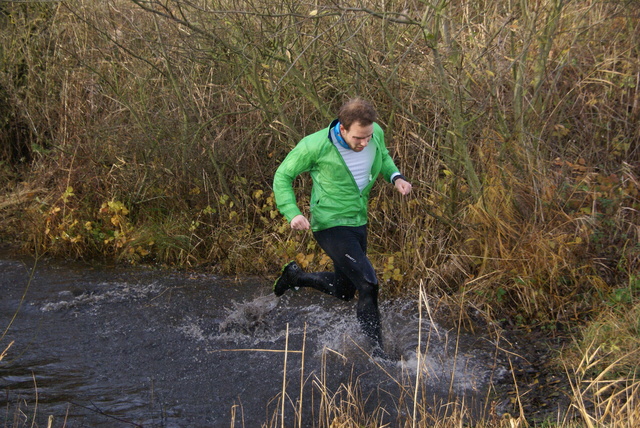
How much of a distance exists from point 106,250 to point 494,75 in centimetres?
Answer: 481

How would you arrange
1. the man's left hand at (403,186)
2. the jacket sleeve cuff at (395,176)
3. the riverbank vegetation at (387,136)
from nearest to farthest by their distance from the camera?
1. the man's left hand at (403,186)
2. the jacket sleeve cuff at (395,176)
3. the riverbank vegetation at (387,136)

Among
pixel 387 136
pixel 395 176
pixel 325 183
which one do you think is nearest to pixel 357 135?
pixel 325 183

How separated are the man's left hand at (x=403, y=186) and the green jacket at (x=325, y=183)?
8.7 inches

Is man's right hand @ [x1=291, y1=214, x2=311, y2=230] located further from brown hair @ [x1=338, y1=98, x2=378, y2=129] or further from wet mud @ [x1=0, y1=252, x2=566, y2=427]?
wet mud @ [x1=0, y1=252, x2=566, y2=427]

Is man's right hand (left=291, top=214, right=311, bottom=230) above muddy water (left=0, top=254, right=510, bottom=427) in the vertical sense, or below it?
above

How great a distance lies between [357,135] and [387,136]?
2653 millimetres

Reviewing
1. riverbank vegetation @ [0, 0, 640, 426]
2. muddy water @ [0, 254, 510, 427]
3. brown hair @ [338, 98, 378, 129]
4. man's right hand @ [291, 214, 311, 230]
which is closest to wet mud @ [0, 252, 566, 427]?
muddy water @ [0, 254, 510, 427]

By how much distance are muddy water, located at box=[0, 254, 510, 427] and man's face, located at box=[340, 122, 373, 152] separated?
1.19 meters

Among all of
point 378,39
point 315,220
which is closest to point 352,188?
point 315,220

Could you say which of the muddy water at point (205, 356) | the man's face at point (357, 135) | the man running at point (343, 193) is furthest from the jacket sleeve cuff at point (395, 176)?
the muddy water at point (205, 356)

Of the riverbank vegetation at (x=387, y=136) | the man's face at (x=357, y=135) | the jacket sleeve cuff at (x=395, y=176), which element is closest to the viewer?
the man's face at (x=357, y=135)

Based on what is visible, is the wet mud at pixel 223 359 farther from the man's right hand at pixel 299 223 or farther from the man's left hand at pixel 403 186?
the man's left hand at pixel 403 186

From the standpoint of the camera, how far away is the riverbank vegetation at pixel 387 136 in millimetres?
6281

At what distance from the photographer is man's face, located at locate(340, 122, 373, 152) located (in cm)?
491
